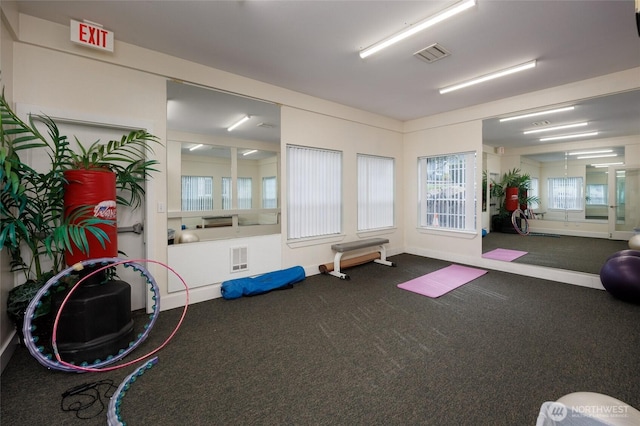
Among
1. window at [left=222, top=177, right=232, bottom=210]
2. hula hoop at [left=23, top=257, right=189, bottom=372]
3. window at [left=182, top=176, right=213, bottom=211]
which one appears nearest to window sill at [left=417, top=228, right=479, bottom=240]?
window at [left=222, top=177, right=232, bottom=210]

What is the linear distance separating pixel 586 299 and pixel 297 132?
4.69m

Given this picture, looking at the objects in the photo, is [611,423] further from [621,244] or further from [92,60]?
[621,244]

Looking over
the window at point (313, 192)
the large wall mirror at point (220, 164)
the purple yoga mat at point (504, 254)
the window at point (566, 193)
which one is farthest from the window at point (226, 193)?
the window at point (566, 193)

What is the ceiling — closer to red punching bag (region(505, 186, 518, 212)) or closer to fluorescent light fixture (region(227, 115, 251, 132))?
fluorescent light fixture (region(227, 115, 251, 132))

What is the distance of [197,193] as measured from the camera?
3.80m

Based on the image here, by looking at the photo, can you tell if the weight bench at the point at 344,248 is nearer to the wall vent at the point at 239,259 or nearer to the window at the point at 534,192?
the wall vent at the point at 239,259

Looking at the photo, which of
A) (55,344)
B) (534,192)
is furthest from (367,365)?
(534,192)

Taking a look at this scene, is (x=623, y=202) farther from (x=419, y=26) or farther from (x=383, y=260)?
(x=419, y=26)

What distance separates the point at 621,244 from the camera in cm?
687

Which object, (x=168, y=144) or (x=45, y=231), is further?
(x=168, y=144)

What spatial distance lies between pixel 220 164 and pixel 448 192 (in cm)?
456

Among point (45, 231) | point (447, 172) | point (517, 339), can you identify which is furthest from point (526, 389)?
point (447, 172)

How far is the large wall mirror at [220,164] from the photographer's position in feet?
11.7

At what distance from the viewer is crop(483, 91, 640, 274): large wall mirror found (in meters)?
5.58
